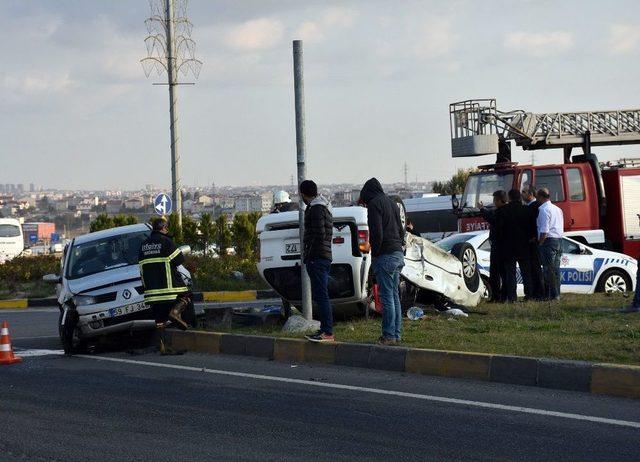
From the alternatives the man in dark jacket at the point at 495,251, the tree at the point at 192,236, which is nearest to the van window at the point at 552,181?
the man in dark jacket at the point at 495,251

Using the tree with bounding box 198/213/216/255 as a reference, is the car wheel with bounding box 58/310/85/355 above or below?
below

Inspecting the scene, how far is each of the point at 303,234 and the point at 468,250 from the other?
12.8ft

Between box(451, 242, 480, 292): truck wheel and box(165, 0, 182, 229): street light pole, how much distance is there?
16.2 metres

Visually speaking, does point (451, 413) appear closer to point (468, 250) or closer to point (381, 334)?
point (381, 334)

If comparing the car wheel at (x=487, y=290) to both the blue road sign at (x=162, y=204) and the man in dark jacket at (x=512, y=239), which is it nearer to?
the man in dark jacket at (x=512, y=239)

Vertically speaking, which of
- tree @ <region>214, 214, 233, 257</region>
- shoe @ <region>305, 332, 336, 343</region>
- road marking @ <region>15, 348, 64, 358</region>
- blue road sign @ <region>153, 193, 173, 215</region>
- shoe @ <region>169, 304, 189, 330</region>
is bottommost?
road marking @ <region>15, 348, 64, 358</region>

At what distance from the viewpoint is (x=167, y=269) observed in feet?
40.8

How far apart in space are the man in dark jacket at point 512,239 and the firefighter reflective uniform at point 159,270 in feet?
16.8

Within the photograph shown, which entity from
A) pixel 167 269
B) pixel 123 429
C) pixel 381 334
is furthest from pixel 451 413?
pixel 167 269

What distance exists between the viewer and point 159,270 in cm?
1241

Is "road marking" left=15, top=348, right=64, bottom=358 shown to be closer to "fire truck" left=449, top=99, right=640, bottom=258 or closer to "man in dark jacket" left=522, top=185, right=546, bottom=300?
"man in dark jacket" left=522, top=185, right=546, bottom=300

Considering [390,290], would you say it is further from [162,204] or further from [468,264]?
[162,204]

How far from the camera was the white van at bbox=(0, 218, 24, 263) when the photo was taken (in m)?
45.4

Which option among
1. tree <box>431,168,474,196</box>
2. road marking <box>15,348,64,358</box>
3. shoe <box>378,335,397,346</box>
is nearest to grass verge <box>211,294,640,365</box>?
shoe <box>378,335,397,346</box>
